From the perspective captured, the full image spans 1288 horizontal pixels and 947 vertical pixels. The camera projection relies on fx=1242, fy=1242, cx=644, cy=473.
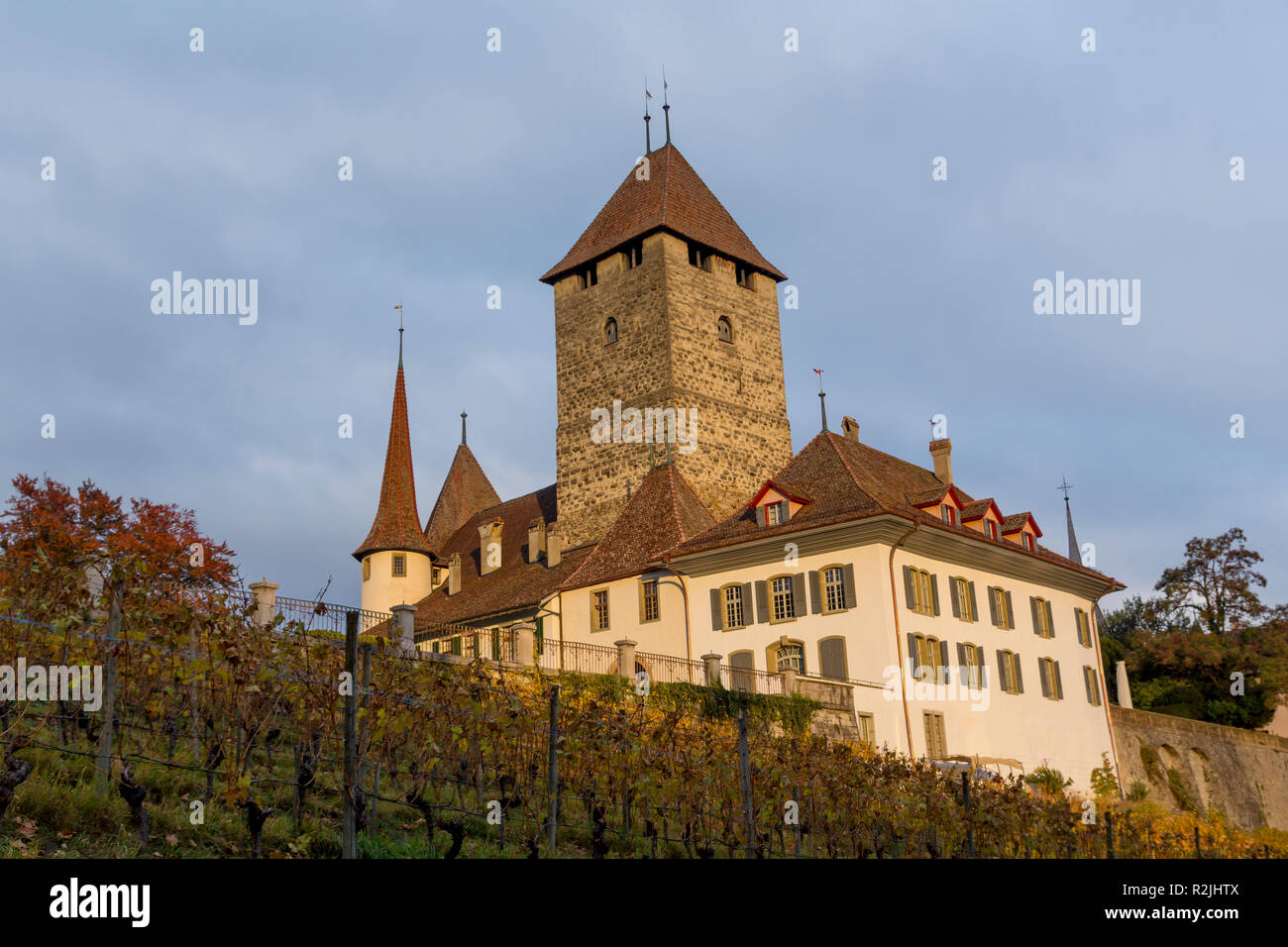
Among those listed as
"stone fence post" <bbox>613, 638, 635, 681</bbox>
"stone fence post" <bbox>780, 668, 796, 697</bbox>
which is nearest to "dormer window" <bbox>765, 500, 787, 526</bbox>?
"stone fence post" <bbox>780, 668, 796, 697</bbox>

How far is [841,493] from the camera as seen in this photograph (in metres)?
30.1

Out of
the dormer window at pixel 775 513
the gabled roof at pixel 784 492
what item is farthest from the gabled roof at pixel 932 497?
the dormer window at pixel 775 513

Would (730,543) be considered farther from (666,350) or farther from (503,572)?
(503,572)

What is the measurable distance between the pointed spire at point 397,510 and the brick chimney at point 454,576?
1.54 metres

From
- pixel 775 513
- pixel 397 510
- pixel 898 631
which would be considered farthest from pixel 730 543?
pixel 397 510

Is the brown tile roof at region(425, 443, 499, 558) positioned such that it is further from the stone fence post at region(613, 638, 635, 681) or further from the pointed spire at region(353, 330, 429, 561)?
the stone fence post at region(613, 638, 635, 681)

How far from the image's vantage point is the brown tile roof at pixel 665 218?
41.8m

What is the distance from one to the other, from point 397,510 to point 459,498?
7.55 m

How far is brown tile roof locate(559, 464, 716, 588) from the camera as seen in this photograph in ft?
111

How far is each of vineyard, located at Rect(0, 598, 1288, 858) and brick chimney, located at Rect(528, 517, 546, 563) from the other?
2477 centimetres

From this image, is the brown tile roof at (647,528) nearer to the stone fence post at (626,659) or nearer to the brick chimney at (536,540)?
the brick chimney at (536,540)

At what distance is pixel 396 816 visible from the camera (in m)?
11.4
